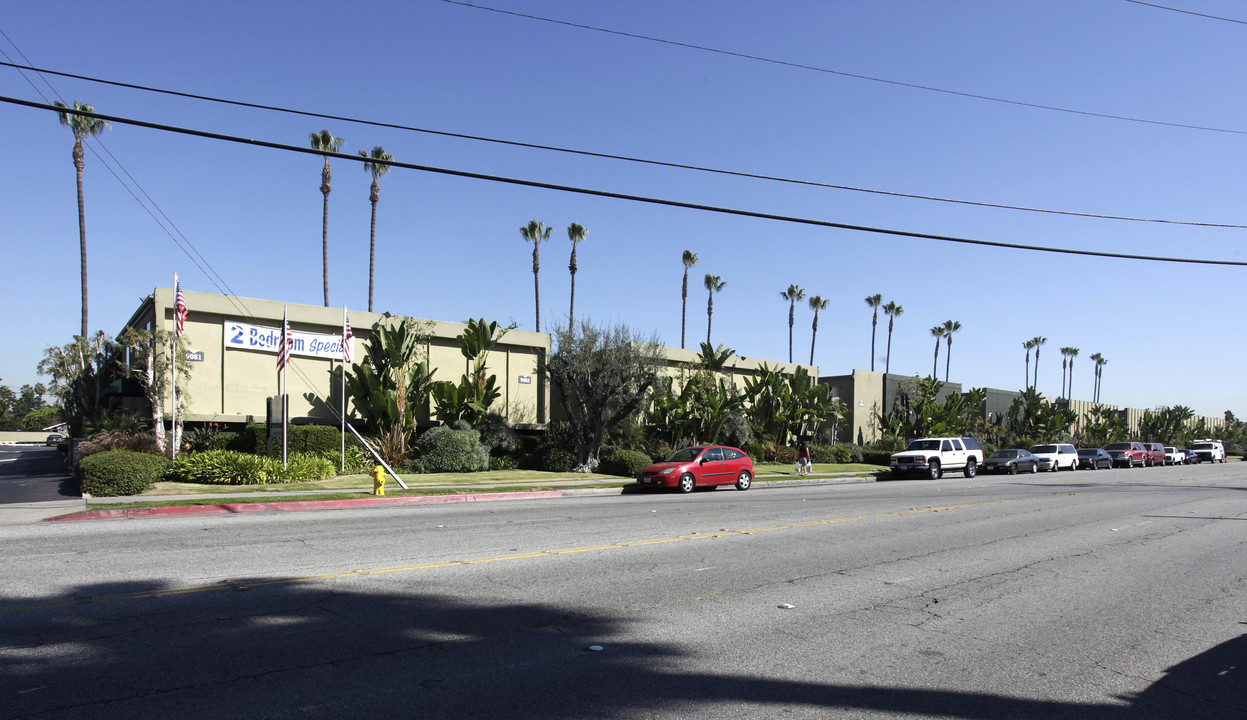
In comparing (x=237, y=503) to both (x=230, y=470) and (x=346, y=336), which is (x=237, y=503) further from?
(x=346, y=336)

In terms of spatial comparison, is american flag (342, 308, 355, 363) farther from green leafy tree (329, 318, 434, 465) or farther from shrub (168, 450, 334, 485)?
shrub (168, 450, 334, 485)

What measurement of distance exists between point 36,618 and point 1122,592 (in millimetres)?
10861

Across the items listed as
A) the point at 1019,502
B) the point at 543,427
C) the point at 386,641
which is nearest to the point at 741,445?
the point at 543,427

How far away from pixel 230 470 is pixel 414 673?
17.9 meters

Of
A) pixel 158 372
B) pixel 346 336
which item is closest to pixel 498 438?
pixel 346 336

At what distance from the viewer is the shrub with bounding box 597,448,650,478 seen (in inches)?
1101

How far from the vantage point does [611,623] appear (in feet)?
22.0

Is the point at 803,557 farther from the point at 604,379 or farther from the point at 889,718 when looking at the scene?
the point at 604,379

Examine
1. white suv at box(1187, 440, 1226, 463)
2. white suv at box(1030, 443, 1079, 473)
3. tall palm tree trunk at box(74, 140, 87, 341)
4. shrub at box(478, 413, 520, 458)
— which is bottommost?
white suv at box(1187, 440, 1226, 463)

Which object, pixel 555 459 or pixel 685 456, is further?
pixel 555 459

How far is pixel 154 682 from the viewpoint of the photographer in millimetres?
4977

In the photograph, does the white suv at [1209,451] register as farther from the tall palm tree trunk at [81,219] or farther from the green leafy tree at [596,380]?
the tall palm tree trunk at [81,219]

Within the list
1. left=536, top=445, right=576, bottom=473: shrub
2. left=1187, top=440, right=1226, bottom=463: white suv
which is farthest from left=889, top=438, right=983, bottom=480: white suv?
left=1187, top=440, right=1226, bottom=463: white suv

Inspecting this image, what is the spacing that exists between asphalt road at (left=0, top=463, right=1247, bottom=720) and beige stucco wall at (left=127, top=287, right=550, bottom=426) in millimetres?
13731
